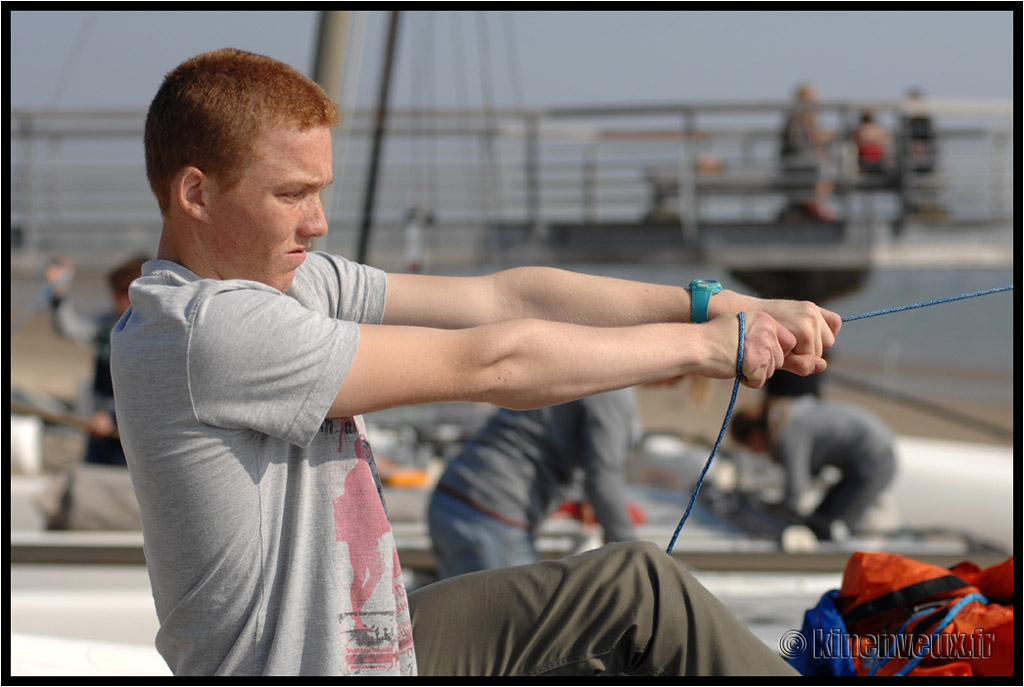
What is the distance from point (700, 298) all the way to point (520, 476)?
141cm

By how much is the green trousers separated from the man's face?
0.55 metres

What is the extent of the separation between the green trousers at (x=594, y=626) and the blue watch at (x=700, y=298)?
37 cm

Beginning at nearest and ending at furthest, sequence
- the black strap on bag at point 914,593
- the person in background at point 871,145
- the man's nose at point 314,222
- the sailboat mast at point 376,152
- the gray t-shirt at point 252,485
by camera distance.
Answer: the gray t-shirt at point 252,485, the man's nose at point 314,222, the black strap on bag at point 914,593, the sailboat mast at point 376,152, the person in background at point 871,145

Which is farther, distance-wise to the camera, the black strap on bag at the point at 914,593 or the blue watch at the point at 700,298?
the black strap on bag at the point at 914,593

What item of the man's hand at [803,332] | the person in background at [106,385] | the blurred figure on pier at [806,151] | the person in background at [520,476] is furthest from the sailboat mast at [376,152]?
the blurred figure on pier at [806,151]

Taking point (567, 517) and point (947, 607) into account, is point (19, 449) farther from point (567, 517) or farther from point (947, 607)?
point (947, 607)

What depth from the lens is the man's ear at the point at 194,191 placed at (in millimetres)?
1165

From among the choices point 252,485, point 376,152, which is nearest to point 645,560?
point 252,485

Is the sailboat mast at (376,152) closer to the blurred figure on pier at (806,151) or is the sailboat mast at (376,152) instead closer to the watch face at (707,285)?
the watch face at (707,285)

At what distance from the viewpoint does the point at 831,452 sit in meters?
4.46

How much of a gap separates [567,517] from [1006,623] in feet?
8.57

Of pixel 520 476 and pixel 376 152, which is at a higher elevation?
pixel 376 152

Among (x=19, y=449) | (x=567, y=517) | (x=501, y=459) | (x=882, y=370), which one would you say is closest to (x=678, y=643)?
(x=501, y=459)

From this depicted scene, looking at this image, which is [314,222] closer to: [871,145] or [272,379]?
[272,379]
